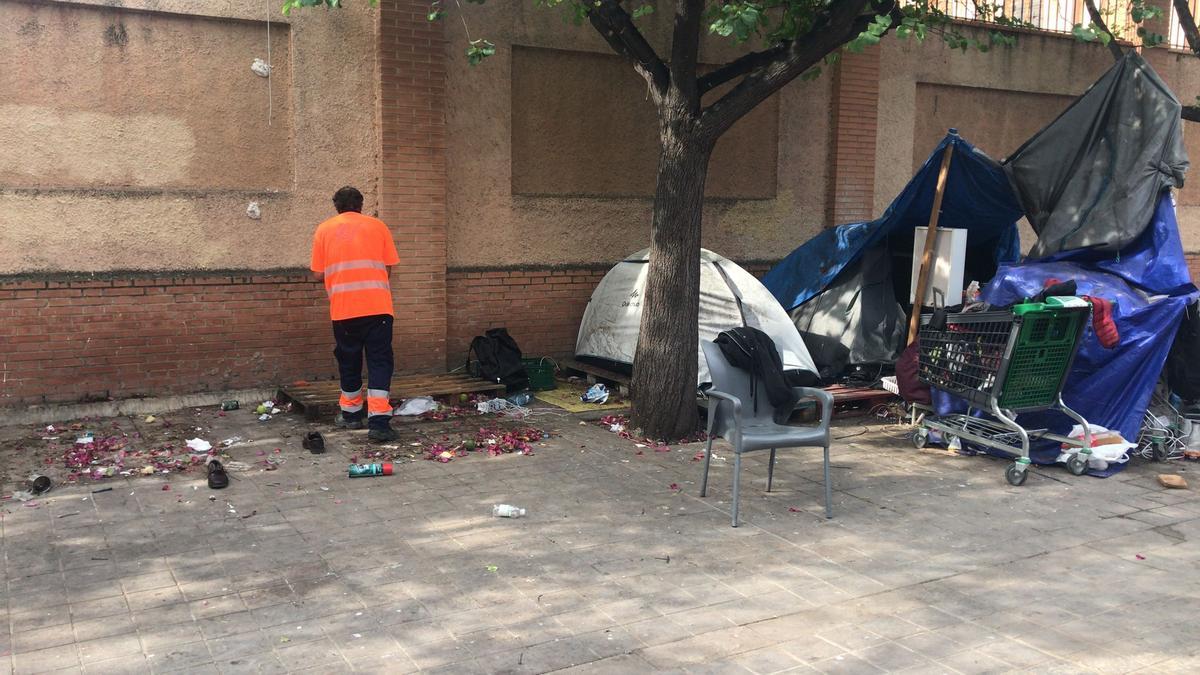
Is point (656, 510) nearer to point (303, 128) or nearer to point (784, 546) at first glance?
point (784, 546)

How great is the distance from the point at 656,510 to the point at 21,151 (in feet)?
18.7

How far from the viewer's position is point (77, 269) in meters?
8.20

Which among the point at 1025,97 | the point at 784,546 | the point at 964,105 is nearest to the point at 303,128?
the point at 784,546

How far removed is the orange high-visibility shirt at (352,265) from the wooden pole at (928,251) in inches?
183

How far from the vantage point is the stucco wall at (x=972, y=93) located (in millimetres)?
12406

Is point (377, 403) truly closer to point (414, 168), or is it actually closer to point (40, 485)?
point (40, 485)

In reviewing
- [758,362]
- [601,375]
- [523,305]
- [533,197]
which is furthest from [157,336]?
[758,362]

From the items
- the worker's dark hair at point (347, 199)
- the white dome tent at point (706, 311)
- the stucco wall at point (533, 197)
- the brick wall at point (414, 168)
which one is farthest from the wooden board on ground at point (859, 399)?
the worker's dark hair at point (347, 199)

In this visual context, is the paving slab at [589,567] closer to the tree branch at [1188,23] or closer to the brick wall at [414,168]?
the brick wall at [414,168]

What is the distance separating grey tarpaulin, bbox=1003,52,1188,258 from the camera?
8.02 metres

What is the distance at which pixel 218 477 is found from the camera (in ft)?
21.4

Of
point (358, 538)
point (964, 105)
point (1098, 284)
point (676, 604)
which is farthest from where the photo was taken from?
point (964, 105)

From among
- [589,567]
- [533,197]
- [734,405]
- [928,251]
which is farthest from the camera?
[533,197]

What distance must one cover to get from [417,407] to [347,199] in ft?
6.11
